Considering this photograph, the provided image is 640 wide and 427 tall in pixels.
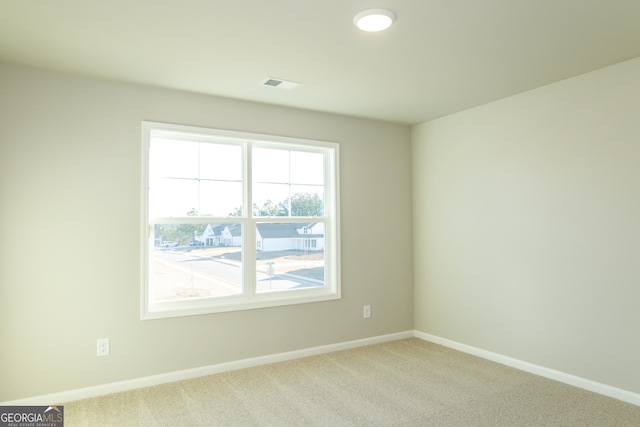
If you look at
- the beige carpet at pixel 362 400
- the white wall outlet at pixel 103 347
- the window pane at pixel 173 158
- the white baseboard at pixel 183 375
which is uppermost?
the window pane at pixel 173 158

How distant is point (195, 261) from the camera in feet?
12.1

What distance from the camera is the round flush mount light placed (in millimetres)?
2273

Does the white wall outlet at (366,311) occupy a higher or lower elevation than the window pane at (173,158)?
lower

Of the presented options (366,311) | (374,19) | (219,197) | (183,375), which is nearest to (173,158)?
(219,197)

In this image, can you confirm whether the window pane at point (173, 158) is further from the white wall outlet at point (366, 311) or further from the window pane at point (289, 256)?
the white wall outlet at point (366, 311)

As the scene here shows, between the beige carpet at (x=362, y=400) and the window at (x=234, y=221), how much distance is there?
0.64 metres

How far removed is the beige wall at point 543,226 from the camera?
3.00 m

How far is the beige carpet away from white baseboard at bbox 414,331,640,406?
0.07m

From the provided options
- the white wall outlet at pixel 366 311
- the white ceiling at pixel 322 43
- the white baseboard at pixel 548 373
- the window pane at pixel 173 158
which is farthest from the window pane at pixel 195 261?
the white baseboard at pixel 548 373

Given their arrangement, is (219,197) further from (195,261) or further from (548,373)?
(548,373)

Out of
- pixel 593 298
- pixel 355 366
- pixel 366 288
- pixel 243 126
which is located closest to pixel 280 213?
pixel 243 126

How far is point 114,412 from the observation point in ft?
9.39

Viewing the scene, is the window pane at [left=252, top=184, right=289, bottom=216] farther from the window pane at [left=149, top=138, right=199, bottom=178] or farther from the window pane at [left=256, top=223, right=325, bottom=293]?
the window pane at [left=149, top=138, right=199, bottom=178]

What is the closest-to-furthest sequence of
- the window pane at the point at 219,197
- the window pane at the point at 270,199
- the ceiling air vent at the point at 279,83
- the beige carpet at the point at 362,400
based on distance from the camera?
the beige carpet at the point at 362,400, the ceiling air vent at the point at 279,83, the window pane at the point at 219,197, the window pane at the point at 270,199
